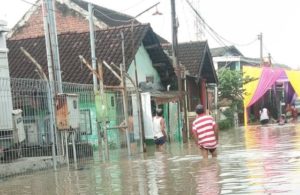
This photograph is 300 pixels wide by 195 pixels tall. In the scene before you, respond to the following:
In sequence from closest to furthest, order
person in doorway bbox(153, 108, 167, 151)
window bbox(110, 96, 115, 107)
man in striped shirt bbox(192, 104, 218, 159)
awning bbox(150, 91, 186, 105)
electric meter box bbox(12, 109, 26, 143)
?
man in striped shirt bbox(192, 104, 218, 159)
electric meter box bbox(12, 109, 26, 143)
window bbox(110, 96, 115, 107)
person in doorway bbox(153, 108, 167, 151)
awning bbox(150, 91, 186, 105)

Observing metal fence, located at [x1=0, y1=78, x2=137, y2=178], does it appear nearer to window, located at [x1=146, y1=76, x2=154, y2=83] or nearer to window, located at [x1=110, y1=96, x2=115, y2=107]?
window, located at [x1=110, y1=96, x2=115, y2=107]

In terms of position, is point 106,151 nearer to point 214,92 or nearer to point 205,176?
point 205,176

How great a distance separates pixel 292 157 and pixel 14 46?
17.2 metres

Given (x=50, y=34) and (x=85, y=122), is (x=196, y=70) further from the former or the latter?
(x=50, y=34)

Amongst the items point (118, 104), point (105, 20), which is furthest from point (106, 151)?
point (105, 20)

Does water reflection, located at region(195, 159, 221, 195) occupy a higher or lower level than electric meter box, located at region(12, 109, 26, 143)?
lower

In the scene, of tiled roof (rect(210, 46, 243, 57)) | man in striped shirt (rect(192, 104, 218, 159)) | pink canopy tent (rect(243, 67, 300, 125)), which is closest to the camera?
man in striped shirt (rect(192, 104, 218, 159))

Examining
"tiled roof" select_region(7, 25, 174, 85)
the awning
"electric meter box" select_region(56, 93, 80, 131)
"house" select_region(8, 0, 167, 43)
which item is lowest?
"electric meter box" select_region(56, 93, 80, 131)

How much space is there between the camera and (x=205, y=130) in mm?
12789

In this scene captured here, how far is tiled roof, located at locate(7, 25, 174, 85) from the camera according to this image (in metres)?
22.5

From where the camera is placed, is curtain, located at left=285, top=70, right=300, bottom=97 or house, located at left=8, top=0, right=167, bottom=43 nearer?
house, located at left=8, top=0, right=167, bottom=43

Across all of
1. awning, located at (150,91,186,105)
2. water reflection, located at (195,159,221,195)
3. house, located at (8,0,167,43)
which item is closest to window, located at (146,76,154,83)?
awning, located at (150,91,186,105)

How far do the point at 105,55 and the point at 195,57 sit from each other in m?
8.95

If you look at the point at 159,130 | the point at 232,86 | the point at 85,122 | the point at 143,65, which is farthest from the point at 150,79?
the point at 232,86
